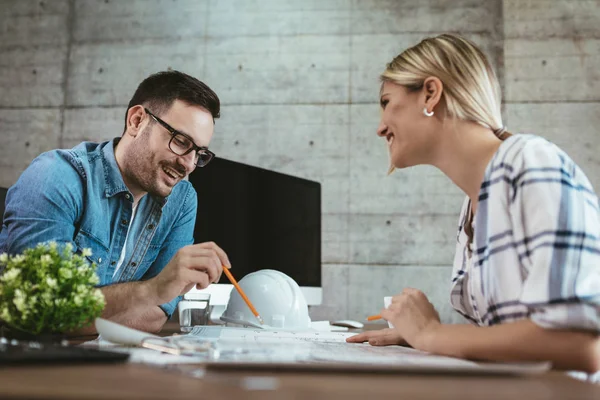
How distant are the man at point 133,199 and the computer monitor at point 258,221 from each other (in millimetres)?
208

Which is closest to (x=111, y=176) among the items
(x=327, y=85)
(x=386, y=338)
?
(x=386, y=338)

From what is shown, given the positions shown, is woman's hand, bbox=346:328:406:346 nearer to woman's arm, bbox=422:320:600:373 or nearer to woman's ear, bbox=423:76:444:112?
woman's arm, bbox=422:320:600:373

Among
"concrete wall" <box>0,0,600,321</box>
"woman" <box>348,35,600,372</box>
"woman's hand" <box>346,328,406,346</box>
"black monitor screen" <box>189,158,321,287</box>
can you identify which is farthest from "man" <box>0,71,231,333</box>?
"concrete wall" <box>0,0,600,321</box>

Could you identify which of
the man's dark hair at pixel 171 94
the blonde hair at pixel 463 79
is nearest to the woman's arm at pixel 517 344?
the blonde hair at pixel 463 79

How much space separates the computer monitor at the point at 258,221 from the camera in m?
2.26

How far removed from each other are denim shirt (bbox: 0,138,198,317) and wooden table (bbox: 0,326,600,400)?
3.25 ft

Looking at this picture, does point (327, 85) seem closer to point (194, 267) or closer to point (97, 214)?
point (97, 214)

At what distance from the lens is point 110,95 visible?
3480 mm

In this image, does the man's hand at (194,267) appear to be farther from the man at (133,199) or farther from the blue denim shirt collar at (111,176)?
the blue denim shirt collar at (111,176)

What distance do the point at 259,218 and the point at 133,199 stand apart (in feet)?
2.51

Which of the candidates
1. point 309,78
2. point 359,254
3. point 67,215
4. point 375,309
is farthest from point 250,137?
point 67,215

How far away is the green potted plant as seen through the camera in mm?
850

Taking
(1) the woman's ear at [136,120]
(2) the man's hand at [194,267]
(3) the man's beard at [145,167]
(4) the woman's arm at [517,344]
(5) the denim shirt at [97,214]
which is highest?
(1) the woman's ear at [136,120]

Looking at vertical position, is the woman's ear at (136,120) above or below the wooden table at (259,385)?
above
